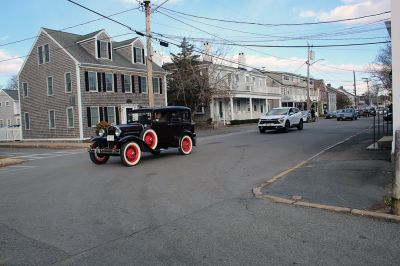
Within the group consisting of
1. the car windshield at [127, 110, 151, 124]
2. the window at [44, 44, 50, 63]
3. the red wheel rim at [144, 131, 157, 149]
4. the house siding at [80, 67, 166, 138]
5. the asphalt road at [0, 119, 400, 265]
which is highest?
the window at [44, 44, 50, 63]

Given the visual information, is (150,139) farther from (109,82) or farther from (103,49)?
(103,49)

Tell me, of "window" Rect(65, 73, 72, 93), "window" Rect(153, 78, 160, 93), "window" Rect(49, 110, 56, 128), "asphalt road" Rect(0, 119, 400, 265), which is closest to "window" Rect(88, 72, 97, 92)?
"window" Rect(65, 73, 72, 93)

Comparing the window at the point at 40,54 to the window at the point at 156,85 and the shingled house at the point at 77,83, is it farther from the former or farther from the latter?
the window at the point at 156,85

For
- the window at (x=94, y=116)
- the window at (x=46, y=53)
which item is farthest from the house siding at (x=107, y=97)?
the window at (x=46, y=53)

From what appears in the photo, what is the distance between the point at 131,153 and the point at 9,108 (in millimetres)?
57222

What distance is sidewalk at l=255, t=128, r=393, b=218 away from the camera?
673cm

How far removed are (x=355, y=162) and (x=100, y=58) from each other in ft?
87.7

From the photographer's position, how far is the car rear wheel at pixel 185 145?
49.5 ft

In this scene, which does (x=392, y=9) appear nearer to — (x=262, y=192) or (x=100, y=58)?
(x=262, y=192)

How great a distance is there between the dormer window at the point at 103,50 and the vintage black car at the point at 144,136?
20.1m

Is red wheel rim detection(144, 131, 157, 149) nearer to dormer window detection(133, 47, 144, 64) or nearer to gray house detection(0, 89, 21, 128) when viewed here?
dormer window detection(133, 47, 144, 64)

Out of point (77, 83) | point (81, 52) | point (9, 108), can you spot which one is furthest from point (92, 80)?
point (9, 108)

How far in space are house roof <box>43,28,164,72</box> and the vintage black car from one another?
18.2m

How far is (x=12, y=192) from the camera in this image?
9195 mm
